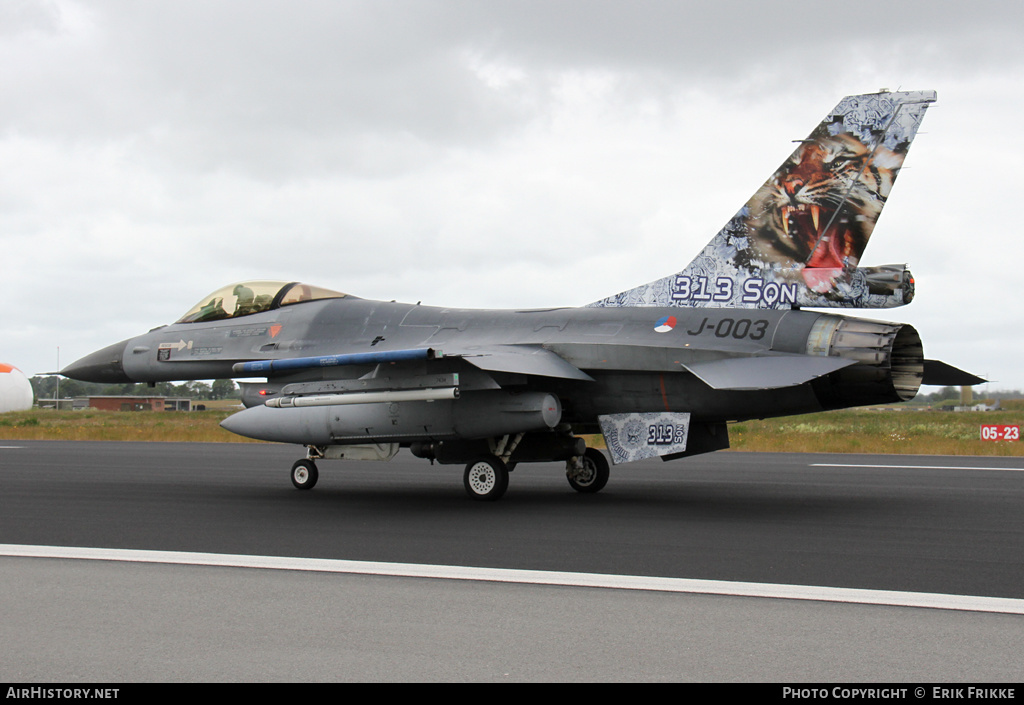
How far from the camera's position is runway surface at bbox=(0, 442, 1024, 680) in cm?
452

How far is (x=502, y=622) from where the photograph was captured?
5301mm

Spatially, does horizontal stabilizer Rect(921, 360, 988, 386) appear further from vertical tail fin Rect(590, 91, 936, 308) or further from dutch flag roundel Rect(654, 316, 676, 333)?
dutch flag roundel Rect(654, 316, 676, 333)

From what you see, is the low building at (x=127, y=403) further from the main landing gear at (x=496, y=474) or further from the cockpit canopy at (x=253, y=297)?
the main landing gear at (x=496, y=474)

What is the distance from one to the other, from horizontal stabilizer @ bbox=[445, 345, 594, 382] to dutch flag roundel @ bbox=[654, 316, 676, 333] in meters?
1.08

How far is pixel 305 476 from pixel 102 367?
13.6ft

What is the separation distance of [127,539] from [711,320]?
698 cm

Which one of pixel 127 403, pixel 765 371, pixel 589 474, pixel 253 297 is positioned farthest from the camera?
pixel 127 403

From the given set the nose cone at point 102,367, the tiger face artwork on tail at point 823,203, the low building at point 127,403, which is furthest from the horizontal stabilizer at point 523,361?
the low building at point 127,403

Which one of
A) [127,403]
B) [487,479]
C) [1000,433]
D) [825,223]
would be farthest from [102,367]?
[127,403]

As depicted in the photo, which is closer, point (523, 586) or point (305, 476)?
point (523, 586)

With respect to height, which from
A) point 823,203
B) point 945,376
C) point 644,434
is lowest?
point 644,434

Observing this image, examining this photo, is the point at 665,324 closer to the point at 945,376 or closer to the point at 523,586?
the point at 945,376

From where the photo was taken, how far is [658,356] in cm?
1119

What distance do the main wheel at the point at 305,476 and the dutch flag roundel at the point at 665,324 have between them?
576 centimetres
